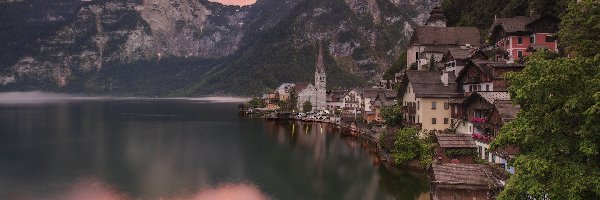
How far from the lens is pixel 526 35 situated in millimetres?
73562

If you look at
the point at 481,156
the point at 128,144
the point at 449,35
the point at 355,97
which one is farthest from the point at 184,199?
the point at 355,97

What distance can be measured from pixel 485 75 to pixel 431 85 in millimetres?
8328

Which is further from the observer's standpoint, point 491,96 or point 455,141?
point 491,96

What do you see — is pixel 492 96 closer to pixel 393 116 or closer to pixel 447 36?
pixel 393 116

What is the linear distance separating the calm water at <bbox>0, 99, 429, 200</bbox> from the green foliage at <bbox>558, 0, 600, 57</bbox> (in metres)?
18.6

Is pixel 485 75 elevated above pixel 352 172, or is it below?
above

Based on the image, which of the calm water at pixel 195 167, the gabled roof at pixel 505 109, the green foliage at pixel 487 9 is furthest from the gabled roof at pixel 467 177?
the green foliage at pixel 487 9

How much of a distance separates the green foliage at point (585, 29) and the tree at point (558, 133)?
881cm

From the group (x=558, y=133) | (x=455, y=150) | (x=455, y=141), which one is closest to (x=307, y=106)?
(x=455, y=141)

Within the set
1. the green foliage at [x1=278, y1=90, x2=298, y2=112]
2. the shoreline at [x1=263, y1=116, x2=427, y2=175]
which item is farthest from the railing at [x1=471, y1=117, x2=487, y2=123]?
the green foliage at [x1=278, y1=90, x2=298, y2=112]

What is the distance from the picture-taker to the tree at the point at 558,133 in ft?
59.8

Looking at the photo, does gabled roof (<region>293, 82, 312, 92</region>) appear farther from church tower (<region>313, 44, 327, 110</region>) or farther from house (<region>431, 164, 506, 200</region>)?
house (<region>431, 164, 506, 200</region>)

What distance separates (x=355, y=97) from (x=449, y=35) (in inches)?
1624

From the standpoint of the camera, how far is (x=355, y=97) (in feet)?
449
